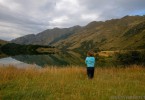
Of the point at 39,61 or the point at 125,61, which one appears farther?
the point at 39,61

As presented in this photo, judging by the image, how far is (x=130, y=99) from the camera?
36.7 feet

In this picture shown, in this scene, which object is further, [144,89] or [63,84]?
[63,84]

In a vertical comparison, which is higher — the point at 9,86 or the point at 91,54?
the point at 91,54

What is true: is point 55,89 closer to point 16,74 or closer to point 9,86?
point 9,86

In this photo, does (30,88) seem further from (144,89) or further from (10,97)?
(144,89)

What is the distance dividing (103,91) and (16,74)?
8.25 m

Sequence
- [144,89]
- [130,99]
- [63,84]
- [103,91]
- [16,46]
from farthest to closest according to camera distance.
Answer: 1. [16,46]
2. [63,84]
3. [144,89]
4. [103,91]
5. [130,99]

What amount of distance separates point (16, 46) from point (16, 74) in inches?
7042

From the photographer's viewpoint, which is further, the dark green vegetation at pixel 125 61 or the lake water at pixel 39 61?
the lake water at pixel 39 61

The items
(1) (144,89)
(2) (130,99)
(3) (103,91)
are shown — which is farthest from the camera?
(1) (144,89)

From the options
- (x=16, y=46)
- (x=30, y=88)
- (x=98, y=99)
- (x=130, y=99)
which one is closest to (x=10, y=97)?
(x=30, y=88)

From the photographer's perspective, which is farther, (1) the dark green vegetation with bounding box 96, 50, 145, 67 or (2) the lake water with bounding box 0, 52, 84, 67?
(2) the lake water with bounding box 0, 52, 84, 67

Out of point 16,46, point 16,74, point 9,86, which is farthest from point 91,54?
point 16,46

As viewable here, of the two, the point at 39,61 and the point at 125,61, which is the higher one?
the point at 125,61
